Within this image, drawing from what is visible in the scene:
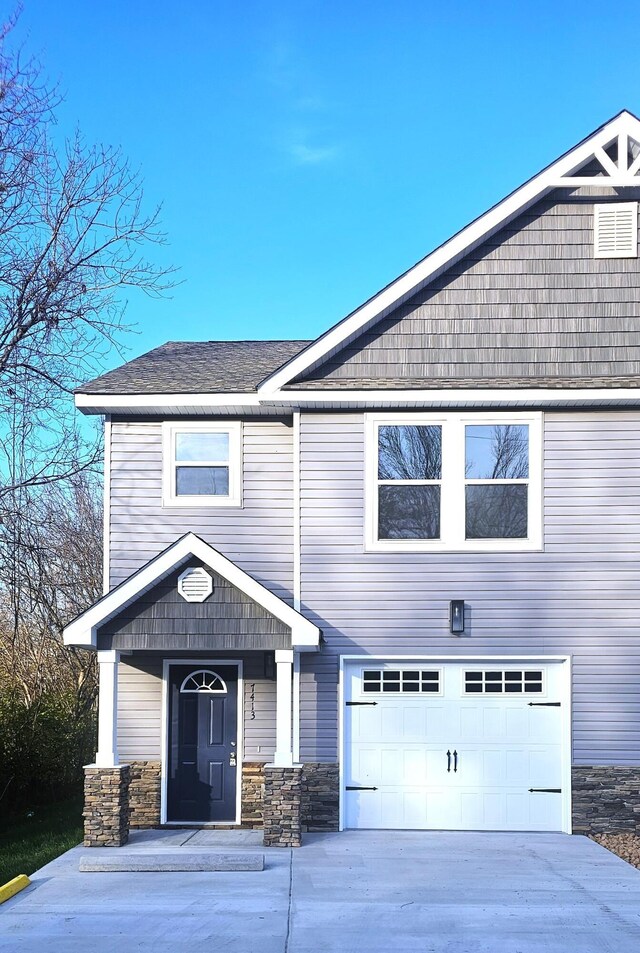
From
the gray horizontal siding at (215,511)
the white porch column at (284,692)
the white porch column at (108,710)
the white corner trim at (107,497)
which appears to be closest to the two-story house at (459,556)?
the white porch column at (284,692)

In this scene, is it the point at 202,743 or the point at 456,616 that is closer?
the point at 456,616

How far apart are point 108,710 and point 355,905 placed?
413 centimetres

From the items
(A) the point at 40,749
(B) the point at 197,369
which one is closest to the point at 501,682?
(B) the point at 197,369

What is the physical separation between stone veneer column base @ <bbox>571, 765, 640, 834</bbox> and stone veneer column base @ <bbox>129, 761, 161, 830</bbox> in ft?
17.1

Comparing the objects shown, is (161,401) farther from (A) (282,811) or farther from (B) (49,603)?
(B) (49,603)

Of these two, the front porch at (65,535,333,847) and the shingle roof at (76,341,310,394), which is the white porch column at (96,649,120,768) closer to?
the front porch at (65,535,333,847)

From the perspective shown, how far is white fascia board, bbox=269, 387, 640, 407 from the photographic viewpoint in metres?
12.1

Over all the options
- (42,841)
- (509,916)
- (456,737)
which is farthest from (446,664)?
(42,841)

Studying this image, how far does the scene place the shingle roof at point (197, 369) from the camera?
1277 cm

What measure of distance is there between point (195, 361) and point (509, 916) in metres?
8.78

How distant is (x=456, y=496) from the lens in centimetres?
1234

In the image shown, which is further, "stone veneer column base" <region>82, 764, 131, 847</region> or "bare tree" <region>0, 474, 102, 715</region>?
"bare tree" <region>0, 474, 102, 715</region>

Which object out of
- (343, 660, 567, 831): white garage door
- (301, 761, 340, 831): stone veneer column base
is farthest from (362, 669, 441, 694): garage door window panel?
(301, 761, 340, 831): stone veneer column base

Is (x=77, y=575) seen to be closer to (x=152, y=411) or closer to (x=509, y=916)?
(x=152, y=411)
